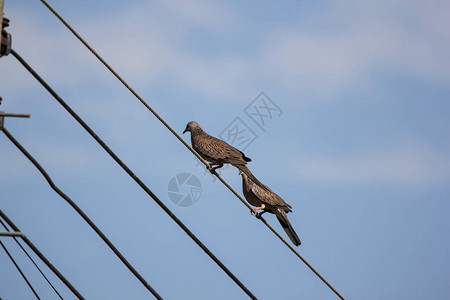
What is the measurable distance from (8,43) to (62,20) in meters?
1.37

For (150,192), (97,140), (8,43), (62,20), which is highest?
(62,20)

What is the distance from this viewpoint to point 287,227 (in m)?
13.9

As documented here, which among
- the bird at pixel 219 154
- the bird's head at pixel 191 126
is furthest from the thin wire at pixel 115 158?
the bird's head at pixel 191 126

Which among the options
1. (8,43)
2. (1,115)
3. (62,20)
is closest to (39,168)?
(1,115)

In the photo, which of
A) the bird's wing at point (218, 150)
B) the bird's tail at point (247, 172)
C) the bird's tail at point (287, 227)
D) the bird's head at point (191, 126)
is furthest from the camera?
the bird's head at point (191, 126)

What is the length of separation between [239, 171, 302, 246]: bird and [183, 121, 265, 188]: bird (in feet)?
0.74

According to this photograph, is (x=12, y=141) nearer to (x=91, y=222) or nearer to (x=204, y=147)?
(x=91, y=222)

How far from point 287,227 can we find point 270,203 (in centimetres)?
66

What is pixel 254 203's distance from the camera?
45.9ft

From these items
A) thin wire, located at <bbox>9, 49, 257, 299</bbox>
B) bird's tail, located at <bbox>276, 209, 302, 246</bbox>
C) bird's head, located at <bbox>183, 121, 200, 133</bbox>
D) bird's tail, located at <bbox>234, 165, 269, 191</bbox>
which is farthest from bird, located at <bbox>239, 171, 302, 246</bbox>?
thin wire, located at <bbox>9, 49, 257, 299</bbox>

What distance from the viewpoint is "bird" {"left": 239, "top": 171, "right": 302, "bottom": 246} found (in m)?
13.7

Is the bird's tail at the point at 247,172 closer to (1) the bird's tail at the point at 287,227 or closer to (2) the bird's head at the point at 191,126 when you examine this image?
(1) the bird's tail at the point at 287,227

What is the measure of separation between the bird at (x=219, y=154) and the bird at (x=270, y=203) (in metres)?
0.23

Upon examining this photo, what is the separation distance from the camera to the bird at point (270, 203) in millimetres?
13695
